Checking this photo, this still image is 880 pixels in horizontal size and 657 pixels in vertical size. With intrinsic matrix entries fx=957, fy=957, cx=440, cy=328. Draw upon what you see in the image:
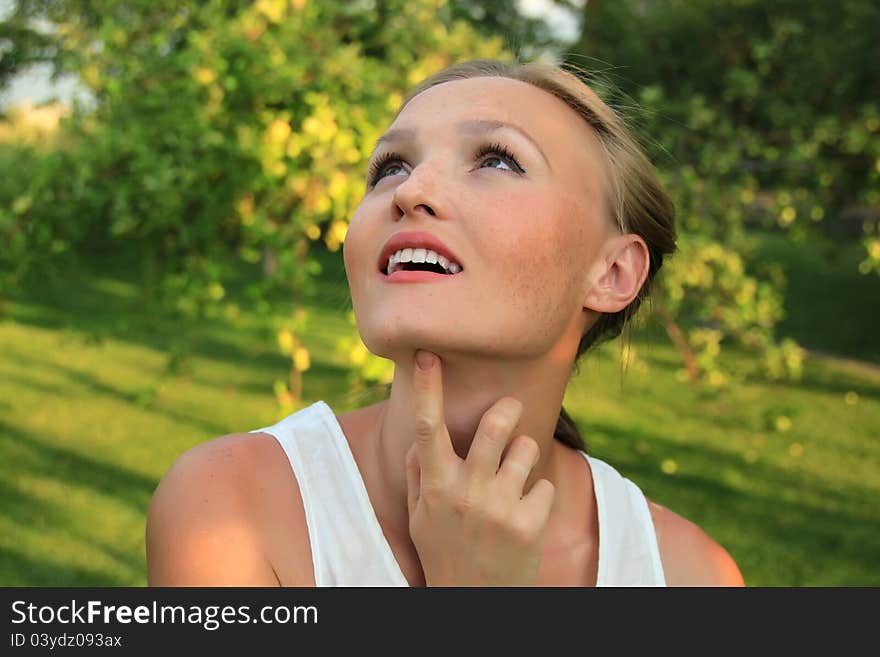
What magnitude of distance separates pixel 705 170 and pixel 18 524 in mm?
4606

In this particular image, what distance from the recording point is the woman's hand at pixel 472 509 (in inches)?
55.4

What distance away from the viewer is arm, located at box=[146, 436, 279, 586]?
1.43m

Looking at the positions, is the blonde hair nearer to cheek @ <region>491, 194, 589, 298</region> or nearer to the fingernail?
cheek @ <region>491, 194, 589, 298</region>

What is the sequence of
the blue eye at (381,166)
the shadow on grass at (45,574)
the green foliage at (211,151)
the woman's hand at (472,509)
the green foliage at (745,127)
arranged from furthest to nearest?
1. the green foliage at (745,127)
2. the shadow on grass at (45,574)
3. the green foliage at (211,151)
4. the blue eye at (381,166)
5. the woman's hand at (472,509)

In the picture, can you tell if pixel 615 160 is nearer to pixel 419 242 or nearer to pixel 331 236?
pixel 419 242

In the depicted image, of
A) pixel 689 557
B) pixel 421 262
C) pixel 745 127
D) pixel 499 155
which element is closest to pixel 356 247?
pixel 421 262

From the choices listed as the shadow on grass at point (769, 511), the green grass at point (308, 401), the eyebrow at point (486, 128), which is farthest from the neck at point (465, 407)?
the shadow on grass at point (769, 511)

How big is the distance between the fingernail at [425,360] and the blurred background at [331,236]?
74 centimetres

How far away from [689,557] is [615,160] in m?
0.76

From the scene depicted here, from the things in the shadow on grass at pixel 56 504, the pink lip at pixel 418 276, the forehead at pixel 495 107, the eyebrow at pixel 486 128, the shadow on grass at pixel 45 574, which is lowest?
the pink lip at pixel 418 276

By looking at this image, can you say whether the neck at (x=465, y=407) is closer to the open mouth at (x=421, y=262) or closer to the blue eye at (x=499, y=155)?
the open mouth at (x=421, y=262)

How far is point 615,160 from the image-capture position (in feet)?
5.81

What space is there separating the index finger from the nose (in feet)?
0.79

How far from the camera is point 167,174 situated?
11.2 ft
